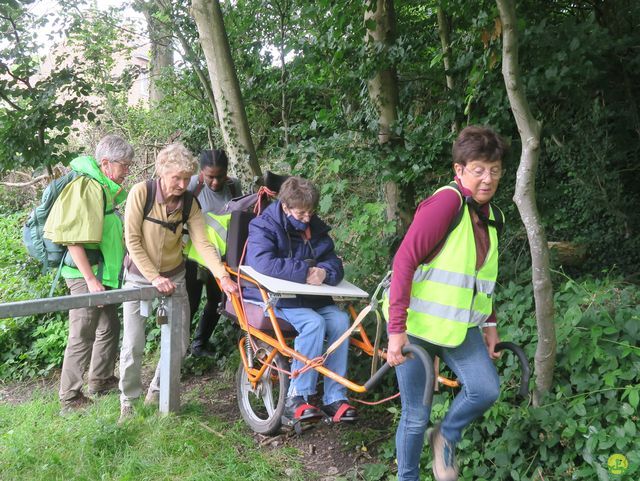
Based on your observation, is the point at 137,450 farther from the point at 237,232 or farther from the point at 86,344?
the point at 237,232

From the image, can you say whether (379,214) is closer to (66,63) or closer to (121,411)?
(121,411)

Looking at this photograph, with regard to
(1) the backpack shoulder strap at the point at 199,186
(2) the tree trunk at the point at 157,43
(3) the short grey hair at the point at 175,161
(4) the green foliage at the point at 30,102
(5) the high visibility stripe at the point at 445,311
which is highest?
(2) the tree trunk at the point at 157,43

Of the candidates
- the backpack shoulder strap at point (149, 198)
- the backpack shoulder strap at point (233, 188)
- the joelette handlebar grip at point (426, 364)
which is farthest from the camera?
the backpack shoulder strap at point (233, 188)

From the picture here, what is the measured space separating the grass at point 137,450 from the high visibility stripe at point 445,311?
152 cm

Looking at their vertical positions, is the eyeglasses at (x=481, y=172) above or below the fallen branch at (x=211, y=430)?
above

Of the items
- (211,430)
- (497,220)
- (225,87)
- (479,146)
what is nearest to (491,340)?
(497,220)

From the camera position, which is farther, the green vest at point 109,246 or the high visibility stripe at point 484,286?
the green vest at point 109,246

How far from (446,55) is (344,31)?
3.28ft

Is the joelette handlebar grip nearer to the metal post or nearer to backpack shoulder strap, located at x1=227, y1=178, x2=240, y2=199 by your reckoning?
the metal post

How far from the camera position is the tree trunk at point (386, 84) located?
18.1 feet

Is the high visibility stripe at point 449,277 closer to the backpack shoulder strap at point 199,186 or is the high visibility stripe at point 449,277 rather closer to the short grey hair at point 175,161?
the short grey hair at point 175,161

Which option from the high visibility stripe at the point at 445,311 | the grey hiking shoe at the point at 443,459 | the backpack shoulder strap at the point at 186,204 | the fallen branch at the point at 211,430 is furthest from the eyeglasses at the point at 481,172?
the fallen branch at the point at 211,430

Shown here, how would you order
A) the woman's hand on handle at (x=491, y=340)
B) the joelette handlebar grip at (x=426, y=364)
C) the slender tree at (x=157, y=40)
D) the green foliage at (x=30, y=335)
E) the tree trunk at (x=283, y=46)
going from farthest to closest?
the slender tree at (x=157, y=40) → the tree trunk at (x=283, y=46) → the green foliage at (x=30, y=335) → the woman's hand on handle at (x=491, y=340) → the joelette handlebar grip at (x=426, y=364)

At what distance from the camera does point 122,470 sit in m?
3.32
